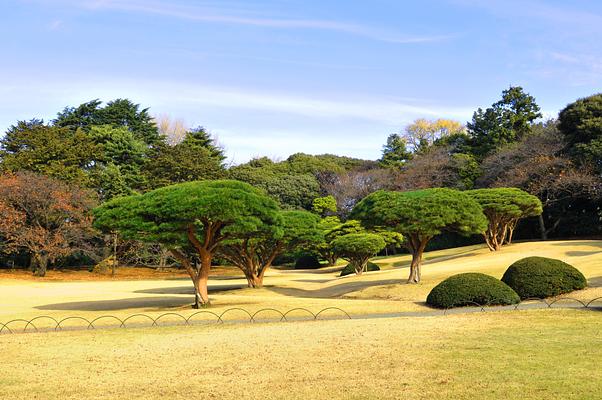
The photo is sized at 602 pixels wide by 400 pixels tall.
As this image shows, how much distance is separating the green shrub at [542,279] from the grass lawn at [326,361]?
4156 mm

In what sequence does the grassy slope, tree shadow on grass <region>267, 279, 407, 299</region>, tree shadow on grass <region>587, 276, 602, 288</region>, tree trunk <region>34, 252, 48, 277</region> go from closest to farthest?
tree shadow on grass <region>587, 276, 602, 288</region>, the grassy slope, tree shadow on grass <region>267, 279, 407, 299</region>, tree trunk <region>34, 252, 48, 277</region>

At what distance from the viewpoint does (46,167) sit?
50.8 meters

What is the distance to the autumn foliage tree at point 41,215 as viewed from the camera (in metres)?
45.2

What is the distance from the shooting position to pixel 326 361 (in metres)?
10.5

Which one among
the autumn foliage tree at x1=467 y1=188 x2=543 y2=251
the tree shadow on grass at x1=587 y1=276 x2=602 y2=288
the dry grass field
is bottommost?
the dry grass field

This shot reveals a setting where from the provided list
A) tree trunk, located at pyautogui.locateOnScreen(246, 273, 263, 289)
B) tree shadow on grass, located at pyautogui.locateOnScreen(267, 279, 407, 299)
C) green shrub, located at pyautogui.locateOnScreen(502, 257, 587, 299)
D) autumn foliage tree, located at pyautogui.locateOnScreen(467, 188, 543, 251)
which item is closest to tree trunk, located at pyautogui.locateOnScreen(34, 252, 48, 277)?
tree trunk, located at pyautogui.locateOnScreen(246, 273, 263, 289)

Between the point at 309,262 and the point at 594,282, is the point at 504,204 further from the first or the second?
the point at 309,262

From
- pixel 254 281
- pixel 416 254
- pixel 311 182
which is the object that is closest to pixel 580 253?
pixel 416 254

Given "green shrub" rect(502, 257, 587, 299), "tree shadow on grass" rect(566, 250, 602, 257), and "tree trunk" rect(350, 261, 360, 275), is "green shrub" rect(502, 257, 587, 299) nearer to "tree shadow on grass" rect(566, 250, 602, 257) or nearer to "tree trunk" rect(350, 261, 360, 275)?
"tree shadow on grass" rect(566, 250, 602, 257)

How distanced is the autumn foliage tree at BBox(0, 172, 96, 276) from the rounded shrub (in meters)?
36.0

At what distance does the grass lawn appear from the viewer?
830 cm

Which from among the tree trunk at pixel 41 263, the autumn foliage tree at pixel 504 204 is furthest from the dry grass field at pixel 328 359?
the tree trunk at pixel 41 263

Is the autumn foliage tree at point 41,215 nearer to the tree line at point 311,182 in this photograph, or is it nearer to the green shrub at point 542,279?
the tree line at point 311,182

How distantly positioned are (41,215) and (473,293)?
39.1 m
